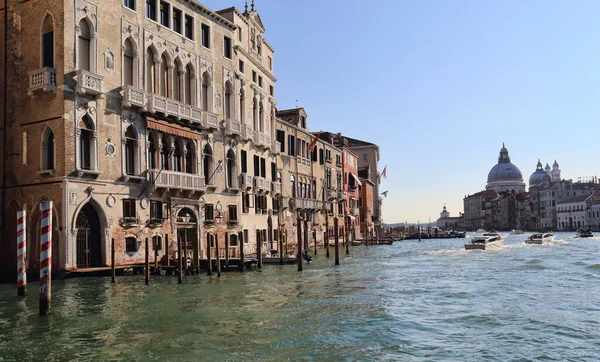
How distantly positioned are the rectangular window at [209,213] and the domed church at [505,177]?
151906 mm

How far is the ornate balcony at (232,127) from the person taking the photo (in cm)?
2744

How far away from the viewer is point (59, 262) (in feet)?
60.9

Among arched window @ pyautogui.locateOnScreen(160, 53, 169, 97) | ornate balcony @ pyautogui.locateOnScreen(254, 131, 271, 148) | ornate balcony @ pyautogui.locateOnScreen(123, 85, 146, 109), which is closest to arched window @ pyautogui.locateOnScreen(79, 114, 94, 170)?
ornate balcony @ pyautogui.locateOnScreen(123, 85, 146, 109)

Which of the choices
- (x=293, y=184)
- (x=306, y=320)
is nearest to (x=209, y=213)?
(x=293, y=184)

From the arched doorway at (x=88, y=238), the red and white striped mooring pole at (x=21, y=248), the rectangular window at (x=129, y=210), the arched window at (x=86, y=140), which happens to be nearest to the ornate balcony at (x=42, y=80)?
the arched window at (x=86, y=140)

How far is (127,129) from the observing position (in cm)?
2164

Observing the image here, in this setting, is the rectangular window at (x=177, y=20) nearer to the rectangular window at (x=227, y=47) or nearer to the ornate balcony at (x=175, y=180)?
the rectangular window at (x=227, y=47)

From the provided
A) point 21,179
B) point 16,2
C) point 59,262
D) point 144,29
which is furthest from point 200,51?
point 59,262

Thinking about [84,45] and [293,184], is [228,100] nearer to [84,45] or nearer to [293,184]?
[84,45]

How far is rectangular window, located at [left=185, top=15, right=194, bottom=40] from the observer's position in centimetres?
2535

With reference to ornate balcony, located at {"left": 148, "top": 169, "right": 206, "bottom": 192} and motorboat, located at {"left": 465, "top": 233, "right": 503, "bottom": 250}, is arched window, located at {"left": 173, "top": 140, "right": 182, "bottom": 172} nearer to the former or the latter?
ornate balcony, located at {"left": 148, "top": 169, "right": 206, "bottom": 192}

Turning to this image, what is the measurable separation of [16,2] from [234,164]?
11.9 meters

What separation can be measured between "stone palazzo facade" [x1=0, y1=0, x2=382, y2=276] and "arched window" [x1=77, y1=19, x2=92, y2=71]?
0.13 ft

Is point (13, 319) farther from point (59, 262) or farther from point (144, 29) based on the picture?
point (144, 29)
